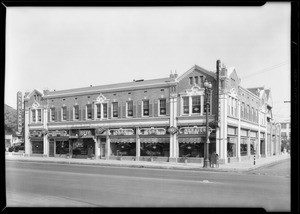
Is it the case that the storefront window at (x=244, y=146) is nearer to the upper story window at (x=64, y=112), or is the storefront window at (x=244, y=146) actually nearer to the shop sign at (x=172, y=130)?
the shop sign at (x=172, y=130)

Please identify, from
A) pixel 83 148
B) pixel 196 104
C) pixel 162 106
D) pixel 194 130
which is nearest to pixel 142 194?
pixel 194 130

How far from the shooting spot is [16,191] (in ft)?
36.1

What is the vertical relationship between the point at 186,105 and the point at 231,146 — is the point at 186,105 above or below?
above

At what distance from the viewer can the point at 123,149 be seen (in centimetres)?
3003

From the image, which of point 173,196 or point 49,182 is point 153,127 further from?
point 173,196

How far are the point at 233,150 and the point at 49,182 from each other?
741 inches

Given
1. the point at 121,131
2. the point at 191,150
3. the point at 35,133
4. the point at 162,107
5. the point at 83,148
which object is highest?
the point at 162,107

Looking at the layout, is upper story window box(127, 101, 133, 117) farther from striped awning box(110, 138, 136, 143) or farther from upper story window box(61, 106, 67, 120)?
upper story window box(61, 106, 67, 120)

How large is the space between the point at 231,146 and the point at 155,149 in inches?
287

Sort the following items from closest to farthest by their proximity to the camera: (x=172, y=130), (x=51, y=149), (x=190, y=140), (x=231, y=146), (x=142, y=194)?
1. (x=142, y=194)
2. (x=190, y=140)
3. (x=231, y=146)
4. (x=172, y=130)
5. (x=51, y=149)

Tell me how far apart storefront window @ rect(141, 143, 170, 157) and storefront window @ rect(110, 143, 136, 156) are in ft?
3.82

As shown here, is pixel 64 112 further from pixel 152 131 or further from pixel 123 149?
pixel 152 131

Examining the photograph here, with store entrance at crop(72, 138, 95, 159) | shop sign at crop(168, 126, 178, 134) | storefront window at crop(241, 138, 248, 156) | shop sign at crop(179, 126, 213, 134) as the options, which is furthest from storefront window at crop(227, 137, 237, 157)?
store entrance at crop(72, 138, 95, 159)
